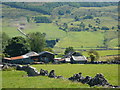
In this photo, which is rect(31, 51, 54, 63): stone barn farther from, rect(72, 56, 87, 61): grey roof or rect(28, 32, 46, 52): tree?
rect(28, 32, 46, 52): tree

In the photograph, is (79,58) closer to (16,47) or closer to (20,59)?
(20,59)

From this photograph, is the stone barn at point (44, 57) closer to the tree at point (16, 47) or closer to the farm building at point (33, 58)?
the farm building at point (33, 58)

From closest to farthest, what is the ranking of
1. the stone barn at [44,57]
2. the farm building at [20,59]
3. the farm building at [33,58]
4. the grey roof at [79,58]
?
the farm building at [20,59], the farm building at [33,58], the grey roof at [79,58], the stone barn at [44,57]

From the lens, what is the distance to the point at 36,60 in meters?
82.7

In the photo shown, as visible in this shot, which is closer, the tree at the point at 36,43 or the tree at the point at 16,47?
the tree at the point at 16,47

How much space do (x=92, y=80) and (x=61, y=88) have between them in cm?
305

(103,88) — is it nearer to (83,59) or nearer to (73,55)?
(83,59)

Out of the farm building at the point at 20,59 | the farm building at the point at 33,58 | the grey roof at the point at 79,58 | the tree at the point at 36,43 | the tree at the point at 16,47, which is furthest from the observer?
the tree at the point at 36,43

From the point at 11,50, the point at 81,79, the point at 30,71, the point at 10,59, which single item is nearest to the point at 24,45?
the point at 11,50

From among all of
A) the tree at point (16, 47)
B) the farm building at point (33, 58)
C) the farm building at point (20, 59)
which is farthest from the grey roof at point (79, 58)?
the tree at point (16, 47)

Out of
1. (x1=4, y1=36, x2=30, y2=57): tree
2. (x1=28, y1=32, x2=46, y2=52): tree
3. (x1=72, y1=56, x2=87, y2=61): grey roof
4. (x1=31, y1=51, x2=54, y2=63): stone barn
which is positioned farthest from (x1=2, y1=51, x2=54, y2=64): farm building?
(x1=28, y1=32, x2=46, y2=52): tree

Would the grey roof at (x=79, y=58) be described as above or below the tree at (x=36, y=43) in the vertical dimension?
below

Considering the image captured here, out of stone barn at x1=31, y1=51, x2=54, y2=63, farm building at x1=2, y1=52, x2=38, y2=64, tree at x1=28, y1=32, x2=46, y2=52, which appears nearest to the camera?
farm building at x1=2, y1=52, x2=38, y2=64

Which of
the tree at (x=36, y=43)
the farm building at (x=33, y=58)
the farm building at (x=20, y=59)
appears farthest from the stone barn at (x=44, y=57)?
the tree at (x=36, y=43)
